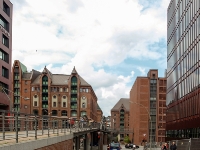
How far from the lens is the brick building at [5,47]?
171ft

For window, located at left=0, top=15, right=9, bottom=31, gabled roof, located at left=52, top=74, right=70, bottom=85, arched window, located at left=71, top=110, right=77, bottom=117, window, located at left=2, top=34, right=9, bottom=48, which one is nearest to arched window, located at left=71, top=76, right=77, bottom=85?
gabled roof, located at left=52, top=74, right=70, bottom=85

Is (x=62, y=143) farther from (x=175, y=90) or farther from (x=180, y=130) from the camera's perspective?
(x=175, y=90)

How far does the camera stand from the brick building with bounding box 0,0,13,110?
52094 millimetres

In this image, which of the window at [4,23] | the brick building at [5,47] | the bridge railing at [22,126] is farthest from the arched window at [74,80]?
the bridge railing at [22,126]

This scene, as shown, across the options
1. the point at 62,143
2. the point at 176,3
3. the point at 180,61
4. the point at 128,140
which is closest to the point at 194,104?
the point at 180,61

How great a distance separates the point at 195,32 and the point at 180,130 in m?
15.8

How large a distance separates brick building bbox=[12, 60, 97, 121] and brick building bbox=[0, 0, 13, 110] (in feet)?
163

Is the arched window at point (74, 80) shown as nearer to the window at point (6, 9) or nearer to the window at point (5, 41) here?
the window at point (5, 41)

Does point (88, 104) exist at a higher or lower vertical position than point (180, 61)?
lower

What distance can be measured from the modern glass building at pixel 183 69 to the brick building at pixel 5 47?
26935 millimetres

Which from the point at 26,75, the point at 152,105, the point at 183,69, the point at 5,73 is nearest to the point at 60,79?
the point at 26,75

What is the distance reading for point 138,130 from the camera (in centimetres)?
10725

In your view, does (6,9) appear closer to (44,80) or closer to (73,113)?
(44,80)

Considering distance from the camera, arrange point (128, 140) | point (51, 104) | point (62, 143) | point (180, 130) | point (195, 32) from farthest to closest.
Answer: point (128, 140), point (51, 104), point (180, 130), point (195, 32), point (62, 143)
